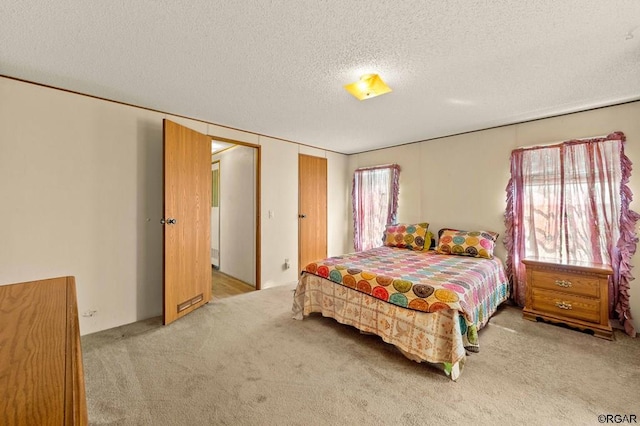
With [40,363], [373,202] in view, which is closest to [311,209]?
[373,202]

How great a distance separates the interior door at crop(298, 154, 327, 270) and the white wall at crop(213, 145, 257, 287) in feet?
2.69

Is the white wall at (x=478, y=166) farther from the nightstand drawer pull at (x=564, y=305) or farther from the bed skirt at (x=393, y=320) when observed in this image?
the bed skirt at (x=393, y=320)

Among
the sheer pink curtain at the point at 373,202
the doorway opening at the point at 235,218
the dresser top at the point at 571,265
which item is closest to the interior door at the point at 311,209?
the sheer pink curtain at the point at 373,202

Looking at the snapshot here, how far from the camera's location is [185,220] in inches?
119

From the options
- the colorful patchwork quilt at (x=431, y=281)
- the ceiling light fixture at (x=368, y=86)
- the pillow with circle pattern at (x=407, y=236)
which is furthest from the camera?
the pillow with circle pattern at (x=407, y=236)

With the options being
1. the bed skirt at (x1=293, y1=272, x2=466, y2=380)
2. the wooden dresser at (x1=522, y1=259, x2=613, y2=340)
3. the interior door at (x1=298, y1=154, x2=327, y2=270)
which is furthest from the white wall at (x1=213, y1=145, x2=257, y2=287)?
the wooden dresser at (x1=522, y1=259, x2=613, y2=340)

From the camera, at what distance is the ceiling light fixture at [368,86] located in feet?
7.29

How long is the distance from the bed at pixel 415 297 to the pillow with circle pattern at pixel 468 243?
0.03 meters

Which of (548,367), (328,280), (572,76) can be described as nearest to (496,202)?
(572,76)

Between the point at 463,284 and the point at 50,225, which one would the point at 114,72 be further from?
the point at 463,284

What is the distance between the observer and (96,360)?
2.12 m

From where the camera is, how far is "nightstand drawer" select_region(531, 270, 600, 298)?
2.59 metres

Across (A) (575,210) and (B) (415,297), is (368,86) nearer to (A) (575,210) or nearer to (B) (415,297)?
(B) (415,297)

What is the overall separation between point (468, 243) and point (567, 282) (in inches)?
38.7
